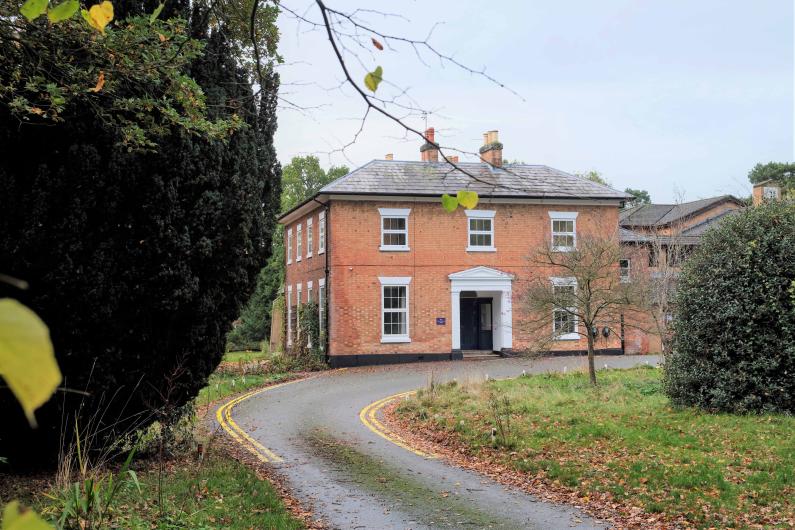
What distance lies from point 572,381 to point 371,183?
1397cm

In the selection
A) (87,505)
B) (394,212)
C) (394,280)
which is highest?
(394,212)

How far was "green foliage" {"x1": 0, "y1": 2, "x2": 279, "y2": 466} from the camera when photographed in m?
8.84

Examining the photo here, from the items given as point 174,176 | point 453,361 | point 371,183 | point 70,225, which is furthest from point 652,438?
point 371,183

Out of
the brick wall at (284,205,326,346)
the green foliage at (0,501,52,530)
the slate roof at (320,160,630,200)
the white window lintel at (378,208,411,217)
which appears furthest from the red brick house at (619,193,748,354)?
the green foliage at (0,501,52,530)

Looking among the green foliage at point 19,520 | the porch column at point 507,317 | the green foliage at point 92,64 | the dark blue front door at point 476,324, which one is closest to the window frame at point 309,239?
the dark blue front door at point 476,324

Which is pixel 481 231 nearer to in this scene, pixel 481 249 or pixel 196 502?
pixel 481 249

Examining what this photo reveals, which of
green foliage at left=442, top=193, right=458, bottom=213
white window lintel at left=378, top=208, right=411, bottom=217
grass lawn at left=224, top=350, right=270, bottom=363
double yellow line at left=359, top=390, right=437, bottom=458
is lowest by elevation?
double yellow line at left=359, top=390, right=437, bottom=458

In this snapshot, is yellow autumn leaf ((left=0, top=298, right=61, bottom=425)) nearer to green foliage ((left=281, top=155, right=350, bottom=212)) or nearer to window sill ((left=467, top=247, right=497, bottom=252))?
window sill ((left=467, top=247, right=497, bottom=252))

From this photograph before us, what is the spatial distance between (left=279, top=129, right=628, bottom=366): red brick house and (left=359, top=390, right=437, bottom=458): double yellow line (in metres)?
8.99

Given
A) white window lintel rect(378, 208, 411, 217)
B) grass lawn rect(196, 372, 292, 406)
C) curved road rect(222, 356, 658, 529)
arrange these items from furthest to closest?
white window lintel rect(378, 208, 411, 217) → grass lawn rect(196, 372, 292, 406) → curved road rect(222, 356, 658, 529)

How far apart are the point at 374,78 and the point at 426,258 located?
28.4 meters

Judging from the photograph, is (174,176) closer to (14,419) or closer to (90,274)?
(90,274)

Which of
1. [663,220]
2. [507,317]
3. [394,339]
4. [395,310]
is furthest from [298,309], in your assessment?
[663,220]

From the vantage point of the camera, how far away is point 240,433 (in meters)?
15.3
